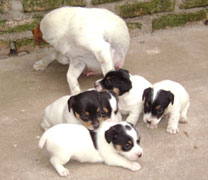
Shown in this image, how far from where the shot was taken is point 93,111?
2.99 metres

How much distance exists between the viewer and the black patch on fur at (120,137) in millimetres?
2762

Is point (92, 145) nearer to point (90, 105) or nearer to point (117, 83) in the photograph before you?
point (90, 105)

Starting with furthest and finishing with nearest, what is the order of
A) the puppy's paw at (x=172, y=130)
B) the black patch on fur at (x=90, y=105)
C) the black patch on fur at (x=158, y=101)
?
the puppy's paw at (x=172, y=130) → the black patch on fur at (x=158, y=101) → the black patch on fur at (x=90, y=105)

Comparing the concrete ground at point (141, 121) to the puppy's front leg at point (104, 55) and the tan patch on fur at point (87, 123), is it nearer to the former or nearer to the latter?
the tan patch on fur at point (87, 123)

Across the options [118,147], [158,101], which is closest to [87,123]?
[118,147]

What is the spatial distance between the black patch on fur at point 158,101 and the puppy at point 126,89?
0.69 ft

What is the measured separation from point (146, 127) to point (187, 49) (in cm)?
178

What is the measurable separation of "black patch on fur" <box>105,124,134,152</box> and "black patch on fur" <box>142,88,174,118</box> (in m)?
0.51

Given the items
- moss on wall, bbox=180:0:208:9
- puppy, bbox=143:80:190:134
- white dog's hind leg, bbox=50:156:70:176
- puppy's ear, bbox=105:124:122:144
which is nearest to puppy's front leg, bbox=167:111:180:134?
puppy, bbox=143:80:190:134

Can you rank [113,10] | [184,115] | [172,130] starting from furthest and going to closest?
[113,10] → [184,115] → [172,130]

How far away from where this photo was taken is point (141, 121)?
3.52m

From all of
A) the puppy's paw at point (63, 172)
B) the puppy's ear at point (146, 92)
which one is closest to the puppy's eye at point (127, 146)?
the puppy's paw at point (63, 172)

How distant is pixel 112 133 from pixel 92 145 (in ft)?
0.62

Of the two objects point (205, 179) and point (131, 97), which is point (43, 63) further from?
point (205, 179)
